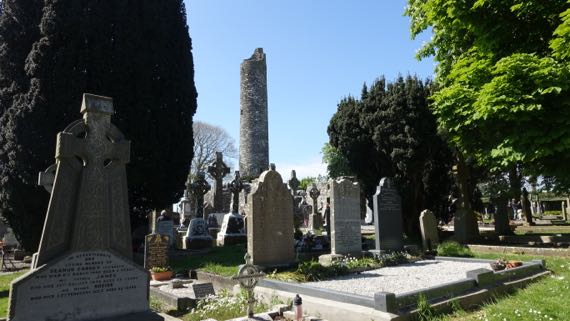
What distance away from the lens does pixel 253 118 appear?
154 feet

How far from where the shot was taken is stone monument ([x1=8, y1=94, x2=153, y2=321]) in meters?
4.80

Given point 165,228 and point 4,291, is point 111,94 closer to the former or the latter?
point 165,228

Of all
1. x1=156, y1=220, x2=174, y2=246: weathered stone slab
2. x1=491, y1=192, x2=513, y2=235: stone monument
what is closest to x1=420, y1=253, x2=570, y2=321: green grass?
x1=156, y1=220, x2=174, y2=246: weathered stone slab

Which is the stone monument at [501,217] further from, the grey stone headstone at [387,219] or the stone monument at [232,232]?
the stone monument at [232,232]

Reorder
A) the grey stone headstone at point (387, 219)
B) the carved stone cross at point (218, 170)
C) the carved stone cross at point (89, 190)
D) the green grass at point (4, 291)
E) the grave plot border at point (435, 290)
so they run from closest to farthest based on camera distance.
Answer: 1. the carved stone cross at point (89, 190)
2. the grave plot border at point (435, 290)
3. the green grass at point (4, 291)
4. the grey stone headstone at point (387, 219)
5. the carved stone cross at point (218, 170)

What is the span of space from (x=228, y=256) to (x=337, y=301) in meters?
7.49

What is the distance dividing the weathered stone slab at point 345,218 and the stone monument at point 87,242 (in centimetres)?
661

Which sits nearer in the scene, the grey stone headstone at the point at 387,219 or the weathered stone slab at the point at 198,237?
the grey stone headstone at the point at 387,219

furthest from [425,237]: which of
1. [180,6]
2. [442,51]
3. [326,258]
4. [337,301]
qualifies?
[180,6]

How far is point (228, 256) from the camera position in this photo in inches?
523

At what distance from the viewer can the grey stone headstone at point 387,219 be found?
1184 cm

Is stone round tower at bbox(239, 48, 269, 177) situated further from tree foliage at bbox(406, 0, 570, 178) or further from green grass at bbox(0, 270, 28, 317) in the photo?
tree foliage at bbox(406, 0, 570, 178)

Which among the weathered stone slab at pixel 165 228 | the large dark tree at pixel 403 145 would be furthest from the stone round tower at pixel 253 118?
the weathered stone slab at pixel 165 228

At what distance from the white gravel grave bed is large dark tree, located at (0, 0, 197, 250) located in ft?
29.0
